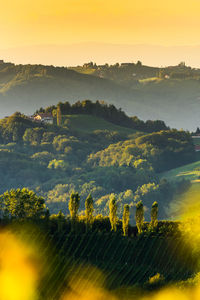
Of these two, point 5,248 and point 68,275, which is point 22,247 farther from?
point 68,275

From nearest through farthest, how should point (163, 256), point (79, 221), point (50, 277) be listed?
point (50, 277), point (163, 256), point (79, 221)

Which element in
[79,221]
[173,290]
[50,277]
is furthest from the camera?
[79,221]

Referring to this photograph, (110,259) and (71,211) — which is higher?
(71,211)

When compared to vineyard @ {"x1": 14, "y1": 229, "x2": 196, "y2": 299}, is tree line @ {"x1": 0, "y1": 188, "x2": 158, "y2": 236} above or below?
above

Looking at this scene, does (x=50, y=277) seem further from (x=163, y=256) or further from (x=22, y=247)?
(x=163, y=256)

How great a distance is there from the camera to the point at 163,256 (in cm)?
8844

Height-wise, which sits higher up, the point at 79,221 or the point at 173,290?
the point at 79,221

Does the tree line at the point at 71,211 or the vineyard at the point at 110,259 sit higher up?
the tree line at the point at 71,211

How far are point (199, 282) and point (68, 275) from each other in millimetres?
15795

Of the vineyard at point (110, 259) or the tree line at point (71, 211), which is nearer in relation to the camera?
the vineyard at point (110, 259)

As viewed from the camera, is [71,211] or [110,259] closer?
[110,259]

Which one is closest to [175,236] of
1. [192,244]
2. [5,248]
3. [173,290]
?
[192,244]

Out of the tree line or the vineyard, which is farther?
the tree line

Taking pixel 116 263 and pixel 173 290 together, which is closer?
pixel 173 290
